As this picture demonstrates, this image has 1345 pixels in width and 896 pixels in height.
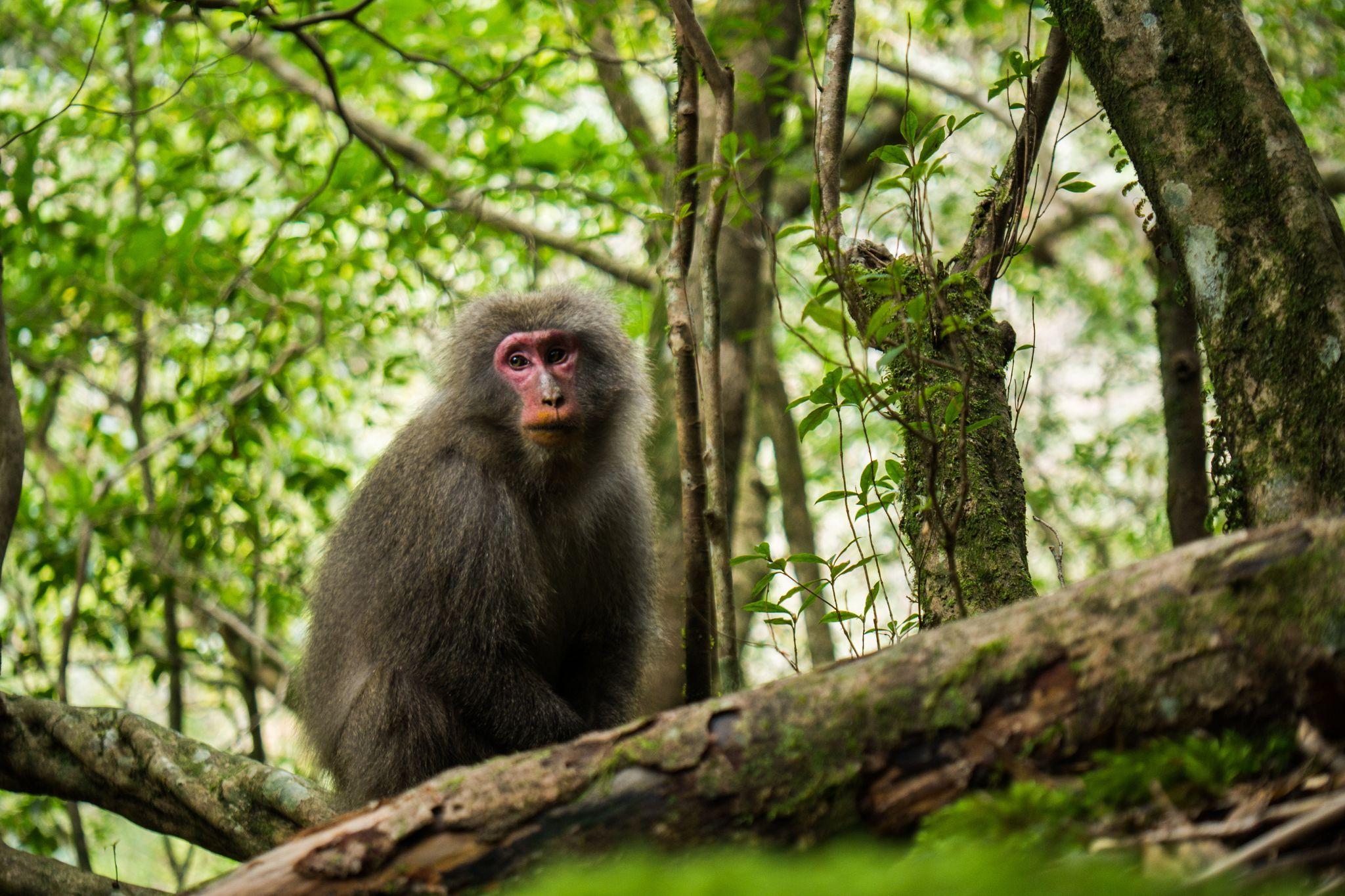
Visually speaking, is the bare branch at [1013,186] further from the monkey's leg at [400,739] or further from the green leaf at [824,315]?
the monkey's leg at [400,739]

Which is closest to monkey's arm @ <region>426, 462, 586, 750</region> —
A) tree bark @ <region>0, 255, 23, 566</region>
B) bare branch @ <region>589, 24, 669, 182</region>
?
tree bark @ <region>0, 255, 23, 566</region>

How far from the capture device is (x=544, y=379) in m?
5.45

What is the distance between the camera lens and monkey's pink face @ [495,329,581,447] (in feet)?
17.5

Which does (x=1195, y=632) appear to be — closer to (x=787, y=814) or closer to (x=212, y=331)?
(x=787, y=814)

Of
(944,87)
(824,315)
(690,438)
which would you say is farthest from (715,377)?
(944,87)

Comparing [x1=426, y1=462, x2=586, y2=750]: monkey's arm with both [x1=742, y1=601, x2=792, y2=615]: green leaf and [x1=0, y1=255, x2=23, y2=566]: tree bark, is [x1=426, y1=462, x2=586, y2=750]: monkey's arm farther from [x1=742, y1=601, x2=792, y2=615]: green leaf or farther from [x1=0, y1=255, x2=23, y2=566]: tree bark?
[x1=0, y1=255, x2=23, y2=566]: tree bark

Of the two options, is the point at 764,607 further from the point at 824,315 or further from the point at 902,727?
the point at 902,727

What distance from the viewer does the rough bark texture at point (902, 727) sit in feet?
8.07

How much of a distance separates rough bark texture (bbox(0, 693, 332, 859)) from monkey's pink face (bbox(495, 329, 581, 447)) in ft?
6.45

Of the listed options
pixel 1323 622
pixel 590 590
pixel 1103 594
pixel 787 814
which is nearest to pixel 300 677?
pixel 590 590

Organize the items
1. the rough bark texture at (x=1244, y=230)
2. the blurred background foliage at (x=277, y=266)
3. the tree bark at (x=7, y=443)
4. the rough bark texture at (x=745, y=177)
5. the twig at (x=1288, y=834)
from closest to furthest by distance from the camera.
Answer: the twig at (x=1288, y=834) < the rough bark texture at (x=1244, y=230) < the tree bark at (x=7, y=443) < the rough bark texture at (x=745, y=177) < the blurred background foliage at (x=277, y=266)

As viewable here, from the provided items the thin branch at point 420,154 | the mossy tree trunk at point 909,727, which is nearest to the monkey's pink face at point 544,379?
the mossy tree trunk at point 909,727

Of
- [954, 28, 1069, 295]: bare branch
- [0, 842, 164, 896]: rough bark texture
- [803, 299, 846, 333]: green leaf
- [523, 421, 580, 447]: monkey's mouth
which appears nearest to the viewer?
[803, 299, 846, 333]: green leaf

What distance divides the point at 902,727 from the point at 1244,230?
1.97 metres
